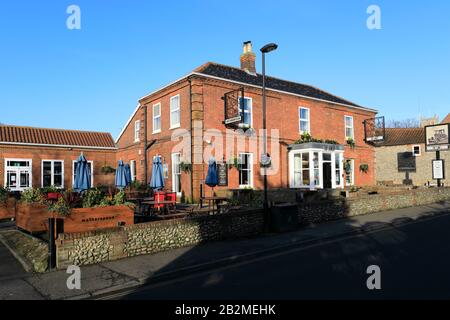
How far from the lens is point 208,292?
6.15m

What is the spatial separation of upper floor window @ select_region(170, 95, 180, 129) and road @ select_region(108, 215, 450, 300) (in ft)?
42.1

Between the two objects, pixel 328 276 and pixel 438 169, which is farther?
pixel 438 169

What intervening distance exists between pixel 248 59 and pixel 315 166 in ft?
28.7

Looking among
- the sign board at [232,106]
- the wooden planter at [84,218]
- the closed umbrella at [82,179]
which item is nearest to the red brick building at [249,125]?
the sign board at [232,106]

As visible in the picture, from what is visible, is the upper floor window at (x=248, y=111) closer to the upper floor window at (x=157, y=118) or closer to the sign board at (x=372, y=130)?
the upper floor window at (x=157, y=118)

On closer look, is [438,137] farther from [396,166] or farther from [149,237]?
[149,237]

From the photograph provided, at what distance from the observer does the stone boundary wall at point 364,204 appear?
13.7 meters

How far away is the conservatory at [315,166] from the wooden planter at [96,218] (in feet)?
47.7

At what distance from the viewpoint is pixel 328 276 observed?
6742mm

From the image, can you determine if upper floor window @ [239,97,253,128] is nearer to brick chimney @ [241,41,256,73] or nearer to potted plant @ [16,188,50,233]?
brick chimney @ [241,41,256,73]

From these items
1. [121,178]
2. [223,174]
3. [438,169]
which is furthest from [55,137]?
[438,169]

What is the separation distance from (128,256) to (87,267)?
1.09 metres

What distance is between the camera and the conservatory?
21906 mm
